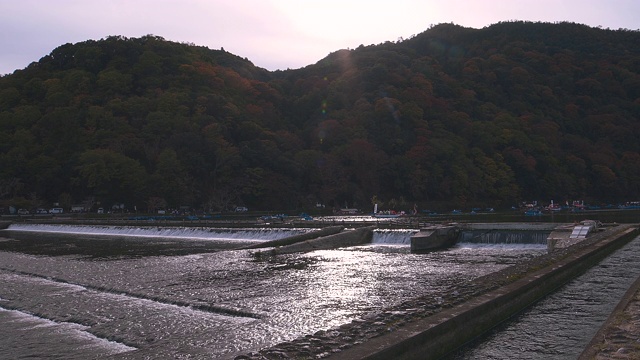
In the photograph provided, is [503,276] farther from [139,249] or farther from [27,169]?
[27,169]

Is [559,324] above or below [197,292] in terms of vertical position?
above

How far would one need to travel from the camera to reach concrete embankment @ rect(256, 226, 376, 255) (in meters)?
24.8

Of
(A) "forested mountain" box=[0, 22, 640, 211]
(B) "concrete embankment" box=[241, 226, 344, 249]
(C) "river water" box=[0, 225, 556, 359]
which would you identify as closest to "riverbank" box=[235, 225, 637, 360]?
(C) "river water" box=[0, 225, 556, 359]

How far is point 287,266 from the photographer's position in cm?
1991

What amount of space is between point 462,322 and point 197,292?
8278mm

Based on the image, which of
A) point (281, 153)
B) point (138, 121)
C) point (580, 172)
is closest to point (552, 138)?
point (580, 172)

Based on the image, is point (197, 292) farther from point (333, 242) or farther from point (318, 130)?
point (318, 130)

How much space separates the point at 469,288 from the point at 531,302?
1.97m

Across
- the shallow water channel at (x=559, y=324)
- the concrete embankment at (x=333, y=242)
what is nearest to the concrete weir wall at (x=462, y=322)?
the shallow water channel at (x=559, y=324)

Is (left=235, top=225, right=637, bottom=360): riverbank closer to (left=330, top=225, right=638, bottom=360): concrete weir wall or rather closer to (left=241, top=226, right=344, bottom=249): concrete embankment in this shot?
(left=330, top=225, right=638, bottom=360): concrete weir wall

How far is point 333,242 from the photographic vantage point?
27.8 meters

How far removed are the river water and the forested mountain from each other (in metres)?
45.5

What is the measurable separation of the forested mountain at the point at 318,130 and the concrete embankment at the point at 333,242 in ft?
143

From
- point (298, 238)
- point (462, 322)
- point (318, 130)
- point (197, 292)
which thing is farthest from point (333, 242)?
point (318, 130)
